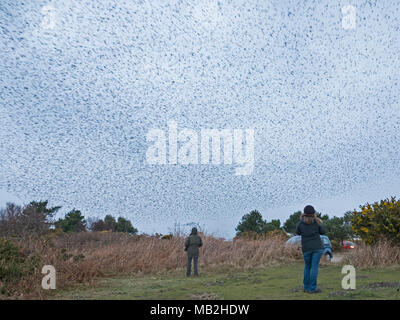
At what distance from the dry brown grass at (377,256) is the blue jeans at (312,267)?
6.41 meters

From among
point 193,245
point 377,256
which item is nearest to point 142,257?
point 193,245

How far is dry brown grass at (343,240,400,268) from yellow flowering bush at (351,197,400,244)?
489 mm

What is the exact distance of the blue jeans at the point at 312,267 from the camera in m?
9.16

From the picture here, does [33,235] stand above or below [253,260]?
above

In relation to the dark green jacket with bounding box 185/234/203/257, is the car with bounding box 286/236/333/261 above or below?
below

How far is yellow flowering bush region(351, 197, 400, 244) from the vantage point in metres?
16.2

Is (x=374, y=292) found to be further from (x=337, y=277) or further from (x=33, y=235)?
(x=33, y=235)

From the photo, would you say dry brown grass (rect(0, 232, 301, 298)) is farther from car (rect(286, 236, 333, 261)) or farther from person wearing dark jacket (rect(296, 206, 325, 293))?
person wearing dark jacket (rect(296, 206, 325, 293))

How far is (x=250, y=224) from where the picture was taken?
38.0 metres

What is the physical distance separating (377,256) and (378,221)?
2139 millimetres

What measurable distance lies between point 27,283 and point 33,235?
490 centimetres
